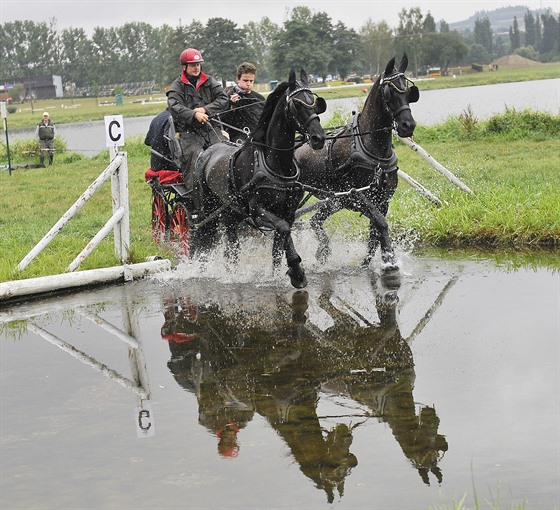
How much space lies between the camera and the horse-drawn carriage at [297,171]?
9922 mm

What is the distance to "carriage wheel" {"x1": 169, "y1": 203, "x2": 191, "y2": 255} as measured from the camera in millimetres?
12703

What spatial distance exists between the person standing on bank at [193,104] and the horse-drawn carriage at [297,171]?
14.3 inches

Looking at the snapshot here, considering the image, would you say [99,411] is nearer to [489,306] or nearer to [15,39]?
[489,306]

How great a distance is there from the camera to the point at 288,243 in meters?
10.1

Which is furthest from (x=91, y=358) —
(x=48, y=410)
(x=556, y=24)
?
(x=556, y=24)

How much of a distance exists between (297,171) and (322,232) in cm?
188

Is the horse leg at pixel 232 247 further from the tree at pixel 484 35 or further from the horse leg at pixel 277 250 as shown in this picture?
the tree at pixel 484 35

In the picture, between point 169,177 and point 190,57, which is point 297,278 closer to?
point 190,57

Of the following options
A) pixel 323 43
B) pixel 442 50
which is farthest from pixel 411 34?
pixel 323 43

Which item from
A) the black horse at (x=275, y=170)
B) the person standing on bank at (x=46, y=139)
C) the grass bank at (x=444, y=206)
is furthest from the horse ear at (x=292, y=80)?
the person standing on bank at (x=46, y=139)

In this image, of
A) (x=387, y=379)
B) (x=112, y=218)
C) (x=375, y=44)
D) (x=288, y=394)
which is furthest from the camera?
(x=375, y=44)

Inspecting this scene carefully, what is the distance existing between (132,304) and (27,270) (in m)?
1.70

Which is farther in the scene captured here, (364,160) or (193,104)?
(193,104)

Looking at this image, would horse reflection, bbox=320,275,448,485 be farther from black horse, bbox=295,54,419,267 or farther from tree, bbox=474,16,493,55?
tree, bbox=474,16,493,55
